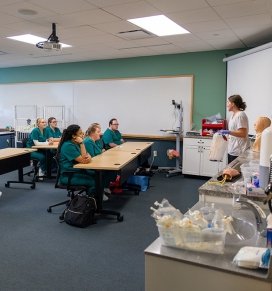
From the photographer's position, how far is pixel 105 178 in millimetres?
4078

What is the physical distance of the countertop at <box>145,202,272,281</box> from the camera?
41.8 inches

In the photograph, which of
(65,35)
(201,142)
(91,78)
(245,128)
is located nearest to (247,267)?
(245,128)

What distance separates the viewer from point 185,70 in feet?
20.6

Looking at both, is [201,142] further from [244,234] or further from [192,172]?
[244,234]

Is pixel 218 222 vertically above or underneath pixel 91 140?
underneath

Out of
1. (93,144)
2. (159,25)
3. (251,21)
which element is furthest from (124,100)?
(251,21)

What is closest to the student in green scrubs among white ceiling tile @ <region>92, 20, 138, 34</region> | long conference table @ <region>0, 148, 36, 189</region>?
long conference table @ <region>0, 148, 36, 189</region>

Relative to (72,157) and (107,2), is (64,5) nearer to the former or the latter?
(107,2)

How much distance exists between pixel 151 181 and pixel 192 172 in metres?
0.89

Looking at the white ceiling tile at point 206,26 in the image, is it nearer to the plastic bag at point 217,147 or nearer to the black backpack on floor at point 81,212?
the plastic bag at point 217,147

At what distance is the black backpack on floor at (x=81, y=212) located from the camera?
345 centimetres

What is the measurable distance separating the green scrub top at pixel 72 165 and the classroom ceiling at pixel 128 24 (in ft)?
5.22

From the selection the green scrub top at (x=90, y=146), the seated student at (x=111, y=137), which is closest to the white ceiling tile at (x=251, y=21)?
the green scrub top at (x=90, y=146)

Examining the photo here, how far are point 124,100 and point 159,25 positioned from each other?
9.66ft
